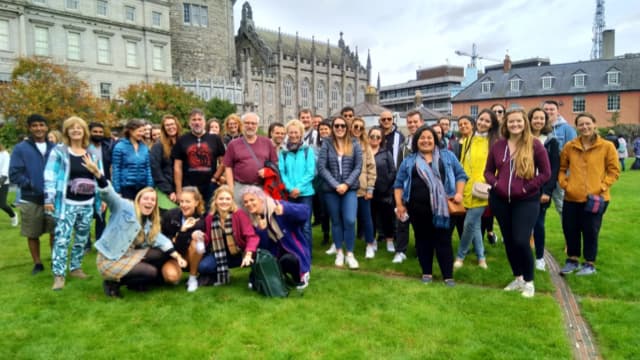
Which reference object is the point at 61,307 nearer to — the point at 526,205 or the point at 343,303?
the point at 343,303

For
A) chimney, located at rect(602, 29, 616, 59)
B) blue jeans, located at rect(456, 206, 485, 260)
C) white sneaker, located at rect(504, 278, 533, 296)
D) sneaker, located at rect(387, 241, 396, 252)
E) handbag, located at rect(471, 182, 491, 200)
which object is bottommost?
A: white sneaker, located at rect(504, 278, 533, 296)

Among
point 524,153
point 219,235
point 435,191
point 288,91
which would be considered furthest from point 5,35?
point 524,153

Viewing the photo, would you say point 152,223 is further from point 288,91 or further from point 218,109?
point 288,91

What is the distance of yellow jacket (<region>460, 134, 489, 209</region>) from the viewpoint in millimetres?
6082

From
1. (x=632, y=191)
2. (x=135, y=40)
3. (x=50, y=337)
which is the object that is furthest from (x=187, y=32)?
(x=50, y=337)

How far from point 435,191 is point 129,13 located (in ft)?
138

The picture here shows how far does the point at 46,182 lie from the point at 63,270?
121 centimetres

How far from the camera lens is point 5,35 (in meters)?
31.1

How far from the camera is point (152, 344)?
4.06 m

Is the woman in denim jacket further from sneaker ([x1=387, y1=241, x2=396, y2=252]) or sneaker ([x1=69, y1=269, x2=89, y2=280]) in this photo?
sneaker ([x1=69, y1=269, x2=89, y2=280])

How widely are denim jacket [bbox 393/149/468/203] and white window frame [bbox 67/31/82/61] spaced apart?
3839 cm

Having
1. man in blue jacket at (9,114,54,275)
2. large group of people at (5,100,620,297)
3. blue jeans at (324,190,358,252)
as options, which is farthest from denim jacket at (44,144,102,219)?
blue jeans at (324,190,358,252)

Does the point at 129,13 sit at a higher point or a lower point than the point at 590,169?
higher

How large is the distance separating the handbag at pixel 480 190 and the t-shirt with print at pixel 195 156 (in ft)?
12.9
